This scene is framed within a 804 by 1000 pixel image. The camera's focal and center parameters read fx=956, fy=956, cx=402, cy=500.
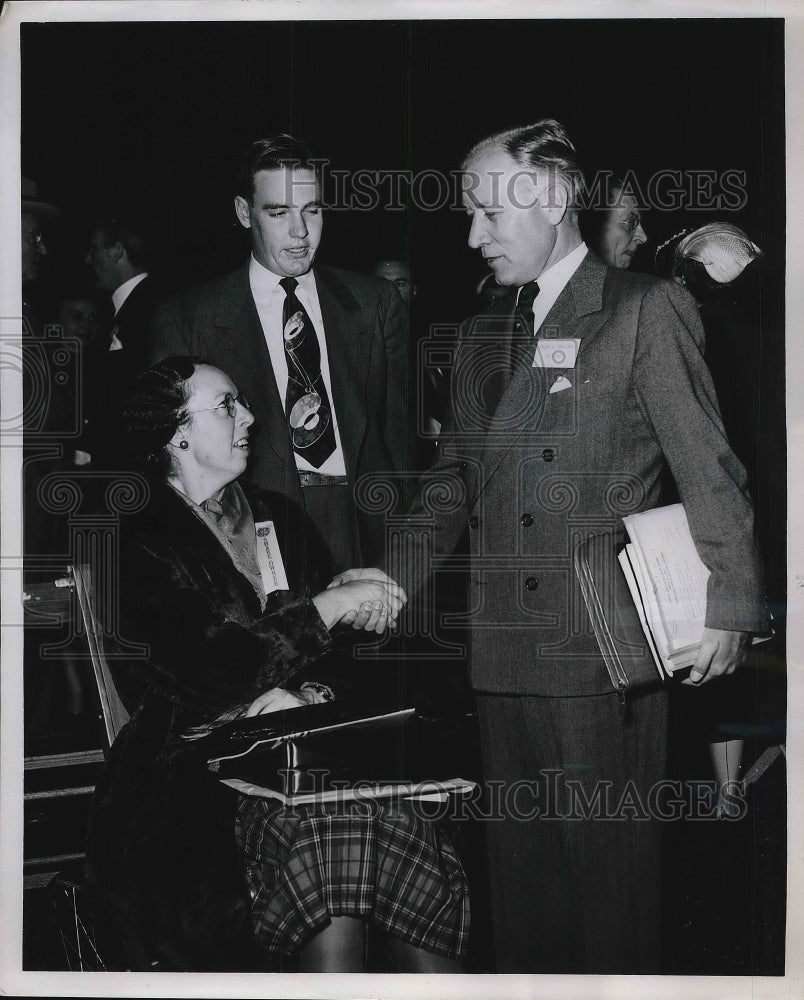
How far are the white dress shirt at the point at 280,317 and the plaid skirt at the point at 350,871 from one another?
763 mm

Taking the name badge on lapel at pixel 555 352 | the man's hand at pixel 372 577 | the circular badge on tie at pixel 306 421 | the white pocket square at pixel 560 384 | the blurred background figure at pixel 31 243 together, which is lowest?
the man's hand at pixel 372 577

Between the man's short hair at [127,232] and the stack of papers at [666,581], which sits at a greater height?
the man's short hair at [127,232]

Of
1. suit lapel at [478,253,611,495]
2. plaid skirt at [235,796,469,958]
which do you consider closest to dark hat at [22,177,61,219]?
suit lapel at [478,253,611,495]

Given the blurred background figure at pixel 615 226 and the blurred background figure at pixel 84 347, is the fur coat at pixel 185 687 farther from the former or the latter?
the blurred background figure at pixel 615 226

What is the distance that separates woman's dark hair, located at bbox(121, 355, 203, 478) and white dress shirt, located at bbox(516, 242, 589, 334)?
772mm

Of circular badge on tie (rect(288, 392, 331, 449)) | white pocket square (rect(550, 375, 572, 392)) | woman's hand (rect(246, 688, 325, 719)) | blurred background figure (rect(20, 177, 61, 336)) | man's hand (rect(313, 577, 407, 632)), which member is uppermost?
blurred background figure (rect(20, 177, 61, 336))

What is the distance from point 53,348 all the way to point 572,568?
1284 mm

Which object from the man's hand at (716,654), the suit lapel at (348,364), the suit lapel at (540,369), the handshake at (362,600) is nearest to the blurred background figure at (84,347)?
the suit lapel at (348,364)

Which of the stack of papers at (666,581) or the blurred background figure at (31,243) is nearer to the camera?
the stack of papers at (666,581)

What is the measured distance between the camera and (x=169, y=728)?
2109mm

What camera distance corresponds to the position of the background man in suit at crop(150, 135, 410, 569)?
216 cm

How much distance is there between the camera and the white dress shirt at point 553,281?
213 centimetres

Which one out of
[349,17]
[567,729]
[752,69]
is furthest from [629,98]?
[567,729]

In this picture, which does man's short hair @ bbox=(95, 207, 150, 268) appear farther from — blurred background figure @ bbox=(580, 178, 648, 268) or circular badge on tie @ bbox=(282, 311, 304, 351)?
blurred background figure @ bbox=(580, 178, 648, 268)
